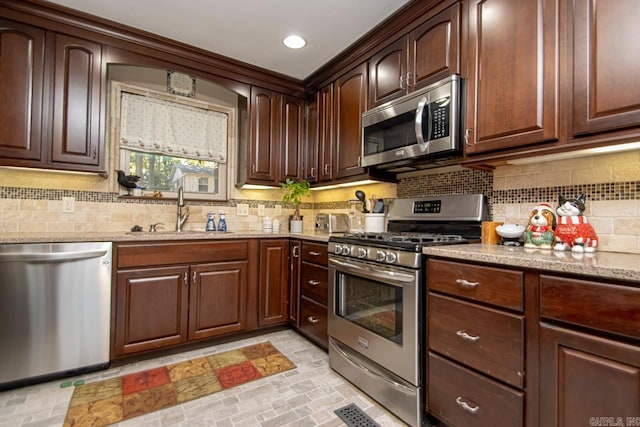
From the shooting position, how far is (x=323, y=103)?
287cm

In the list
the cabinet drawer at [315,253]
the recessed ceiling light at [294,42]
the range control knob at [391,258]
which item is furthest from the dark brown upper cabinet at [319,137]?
the range control knob at [391,258]

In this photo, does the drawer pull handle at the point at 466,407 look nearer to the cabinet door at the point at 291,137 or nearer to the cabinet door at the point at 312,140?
the cabinet door at the point at 312,140

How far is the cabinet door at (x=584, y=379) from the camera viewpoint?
91 centimetres

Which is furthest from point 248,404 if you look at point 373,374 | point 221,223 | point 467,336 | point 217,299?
point 221,223

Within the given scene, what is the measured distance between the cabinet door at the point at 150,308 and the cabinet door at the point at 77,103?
90cm

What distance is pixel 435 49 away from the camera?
185 centimetres

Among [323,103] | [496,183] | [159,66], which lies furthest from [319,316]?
[159,66]

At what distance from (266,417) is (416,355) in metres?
0.81

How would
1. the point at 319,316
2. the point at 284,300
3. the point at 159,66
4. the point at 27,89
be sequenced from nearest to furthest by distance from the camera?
the point at 27,89
the point at 319,316
the point at 159,66
the point at 284,300

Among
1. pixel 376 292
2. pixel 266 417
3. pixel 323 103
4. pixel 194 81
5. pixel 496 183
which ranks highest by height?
pixel 194 81

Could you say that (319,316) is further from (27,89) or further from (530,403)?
(27,89)

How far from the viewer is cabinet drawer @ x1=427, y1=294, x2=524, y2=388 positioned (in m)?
1.16

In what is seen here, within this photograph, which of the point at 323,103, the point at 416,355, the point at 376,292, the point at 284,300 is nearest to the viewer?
the point at 416,355

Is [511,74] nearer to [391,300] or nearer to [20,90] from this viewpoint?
[391,300]
